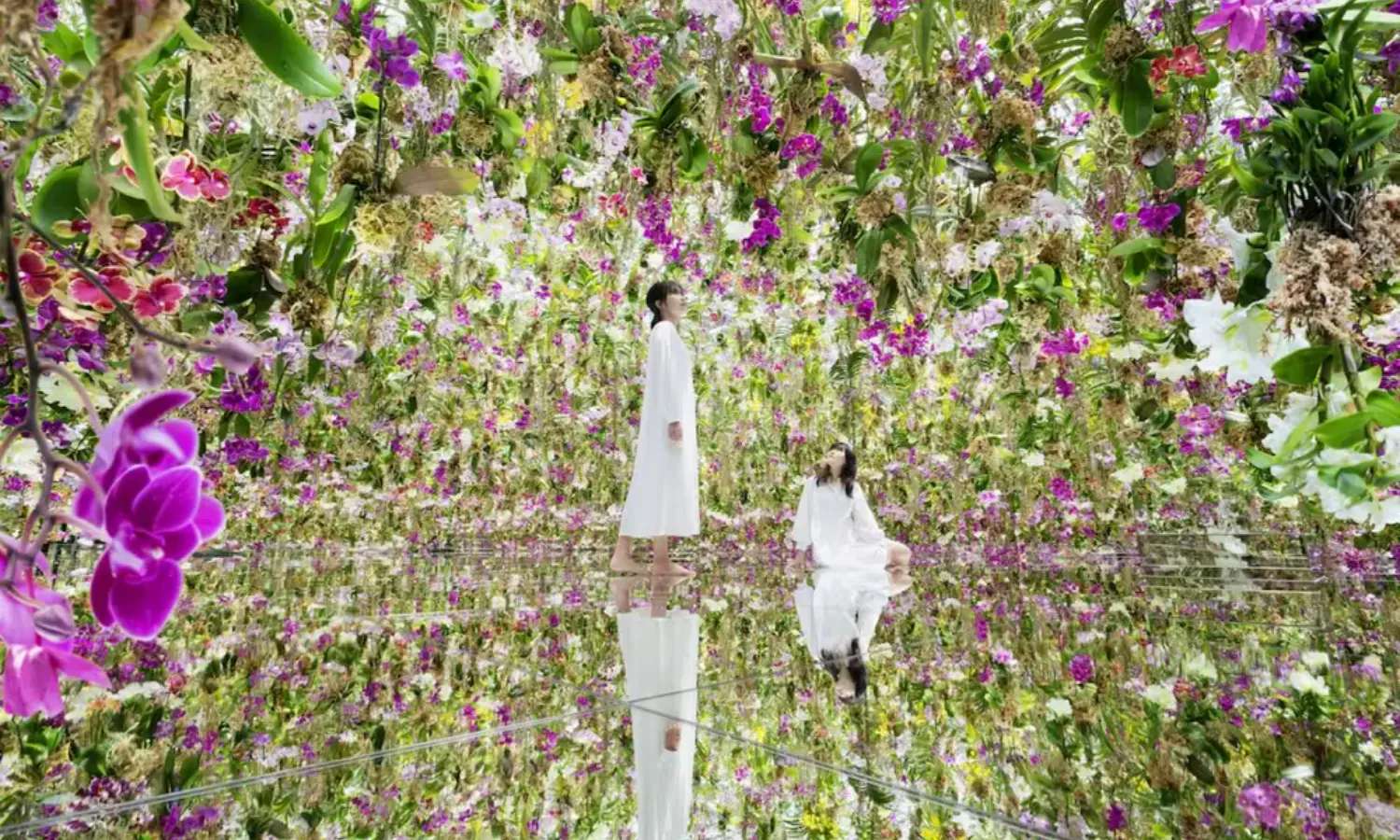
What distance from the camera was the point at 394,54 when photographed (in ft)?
5.15

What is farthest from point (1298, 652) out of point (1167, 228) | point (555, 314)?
point (555, 314)

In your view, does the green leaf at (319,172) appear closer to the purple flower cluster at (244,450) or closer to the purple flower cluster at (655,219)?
the purple flower cluster at (655,219)

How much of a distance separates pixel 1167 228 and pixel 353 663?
1.92 m

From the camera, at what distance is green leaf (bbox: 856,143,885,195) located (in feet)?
5.54

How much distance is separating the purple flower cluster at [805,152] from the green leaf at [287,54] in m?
1.30

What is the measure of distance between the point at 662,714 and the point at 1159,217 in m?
1.54

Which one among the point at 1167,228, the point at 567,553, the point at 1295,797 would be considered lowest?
the point at 1295,797

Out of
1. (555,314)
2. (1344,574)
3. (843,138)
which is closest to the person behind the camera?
(843,138)

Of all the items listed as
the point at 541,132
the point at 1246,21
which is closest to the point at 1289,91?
the point at 1246,21

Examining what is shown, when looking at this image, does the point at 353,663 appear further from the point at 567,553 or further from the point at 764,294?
the point at 567,553

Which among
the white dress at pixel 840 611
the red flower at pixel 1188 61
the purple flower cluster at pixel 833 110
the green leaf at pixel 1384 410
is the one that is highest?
the purple flower cluster at pixel 833 110

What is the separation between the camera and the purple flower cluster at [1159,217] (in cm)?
174

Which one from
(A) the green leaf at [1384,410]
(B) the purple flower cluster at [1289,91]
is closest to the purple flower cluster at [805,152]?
(B) the purple flower cluster at [1289,91]

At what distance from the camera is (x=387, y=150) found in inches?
59.6
